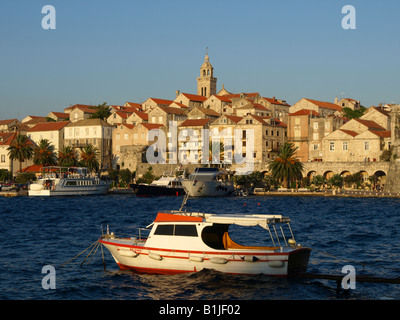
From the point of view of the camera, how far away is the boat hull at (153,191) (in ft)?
324

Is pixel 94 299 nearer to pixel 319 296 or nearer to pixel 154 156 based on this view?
pixel 319 296

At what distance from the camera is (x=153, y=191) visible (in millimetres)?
100562

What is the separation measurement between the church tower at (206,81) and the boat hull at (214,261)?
469 ft

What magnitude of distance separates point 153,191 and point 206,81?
245 ft

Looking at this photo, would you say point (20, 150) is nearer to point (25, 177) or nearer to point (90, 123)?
point (25, 177)

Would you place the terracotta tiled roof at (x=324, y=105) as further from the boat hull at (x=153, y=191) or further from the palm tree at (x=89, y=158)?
the palm tree at (x=89, y=158)

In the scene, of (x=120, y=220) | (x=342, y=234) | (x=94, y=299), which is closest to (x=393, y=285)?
(x=94, y=299)

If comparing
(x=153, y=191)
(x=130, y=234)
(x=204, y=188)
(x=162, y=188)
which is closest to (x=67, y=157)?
(x=153, y=191)

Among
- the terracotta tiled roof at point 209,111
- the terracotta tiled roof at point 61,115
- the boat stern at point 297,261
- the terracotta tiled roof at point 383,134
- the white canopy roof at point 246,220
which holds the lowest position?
the boat stern at point 297,261

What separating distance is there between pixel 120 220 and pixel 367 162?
182 feet

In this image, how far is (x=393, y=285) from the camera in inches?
1008

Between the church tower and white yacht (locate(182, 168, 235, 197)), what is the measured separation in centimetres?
6980

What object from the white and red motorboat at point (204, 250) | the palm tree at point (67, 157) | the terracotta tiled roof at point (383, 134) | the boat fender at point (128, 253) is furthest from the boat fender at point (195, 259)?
the palm tree at point (67, 157)

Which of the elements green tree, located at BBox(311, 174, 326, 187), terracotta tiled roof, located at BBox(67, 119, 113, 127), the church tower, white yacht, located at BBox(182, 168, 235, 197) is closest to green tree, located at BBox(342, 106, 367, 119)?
green tree, located at BBox(311, 174, 326, 187)
